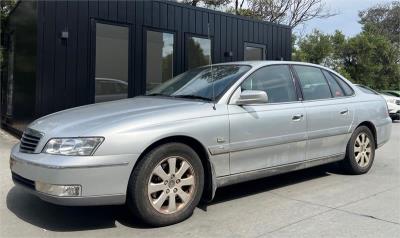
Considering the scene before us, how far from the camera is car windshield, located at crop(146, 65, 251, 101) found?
4801 mm

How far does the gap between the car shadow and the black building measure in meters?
3.61

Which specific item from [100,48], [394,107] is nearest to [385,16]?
[394,107]

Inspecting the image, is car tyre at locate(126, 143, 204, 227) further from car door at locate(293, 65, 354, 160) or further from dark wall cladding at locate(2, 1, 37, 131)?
dark wall cladding at locate(2, 1, 37, 131)

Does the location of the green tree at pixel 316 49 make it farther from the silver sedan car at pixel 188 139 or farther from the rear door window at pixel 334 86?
the silver sedan car at pixel 188 139

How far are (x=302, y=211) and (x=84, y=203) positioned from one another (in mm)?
2163

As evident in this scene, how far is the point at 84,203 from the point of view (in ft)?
12.2

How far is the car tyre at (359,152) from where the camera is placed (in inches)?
239

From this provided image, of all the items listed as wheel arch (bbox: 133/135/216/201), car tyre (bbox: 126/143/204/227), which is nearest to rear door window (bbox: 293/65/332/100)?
wheel arch (bbox: 133/135/216/201)

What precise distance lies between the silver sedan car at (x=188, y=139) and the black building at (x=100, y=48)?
11.9ft

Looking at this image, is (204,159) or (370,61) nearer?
(204,159)

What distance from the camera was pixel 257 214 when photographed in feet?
14.6

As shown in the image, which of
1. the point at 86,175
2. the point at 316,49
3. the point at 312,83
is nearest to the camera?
the point at 86,175

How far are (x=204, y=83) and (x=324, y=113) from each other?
1613 millimetres

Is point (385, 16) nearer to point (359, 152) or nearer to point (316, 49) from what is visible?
point (316, 49)
